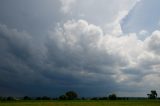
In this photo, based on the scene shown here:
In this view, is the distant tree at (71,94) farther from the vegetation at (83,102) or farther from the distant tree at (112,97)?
the distant tree at (112,97)

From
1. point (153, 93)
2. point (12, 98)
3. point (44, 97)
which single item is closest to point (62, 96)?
point (44, 97)

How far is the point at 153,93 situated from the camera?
179 meters

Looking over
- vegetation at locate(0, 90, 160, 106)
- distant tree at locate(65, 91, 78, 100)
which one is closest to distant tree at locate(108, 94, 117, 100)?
vegetation at locate(0, 90, 160, 106)

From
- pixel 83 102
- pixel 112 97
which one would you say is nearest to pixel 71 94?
pixel 112 97

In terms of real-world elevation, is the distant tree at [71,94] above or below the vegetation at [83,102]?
above

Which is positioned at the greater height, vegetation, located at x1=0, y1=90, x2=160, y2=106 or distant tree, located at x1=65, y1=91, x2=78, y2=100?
distant tree, located at x1=65, y1=91, x2=78, y2=100

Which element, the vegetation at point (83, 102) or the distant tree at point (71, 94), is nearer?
the vegetation at point (83, 102)

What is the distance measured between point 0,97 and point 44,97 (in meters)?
24.6

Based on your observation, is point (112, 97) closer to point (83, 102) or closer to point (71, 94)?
point (71, 94)

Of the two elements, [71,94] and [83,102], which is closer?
[83,102]

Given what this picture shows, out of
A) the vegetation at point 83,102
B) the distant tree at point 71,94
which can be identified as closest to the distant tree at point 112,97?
the vegetation at point 83,102

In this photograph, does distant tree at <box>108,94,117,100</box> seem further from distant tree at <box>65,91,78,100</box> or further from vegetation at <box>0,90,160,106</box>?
distant tree at <box>65,91,78,100</box>

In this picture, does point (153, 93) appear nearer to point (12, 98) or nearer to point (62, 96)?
point (62, 96)

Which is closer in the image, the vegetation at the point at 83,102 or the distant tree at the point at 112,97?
the vegetation at the point at 83,102
